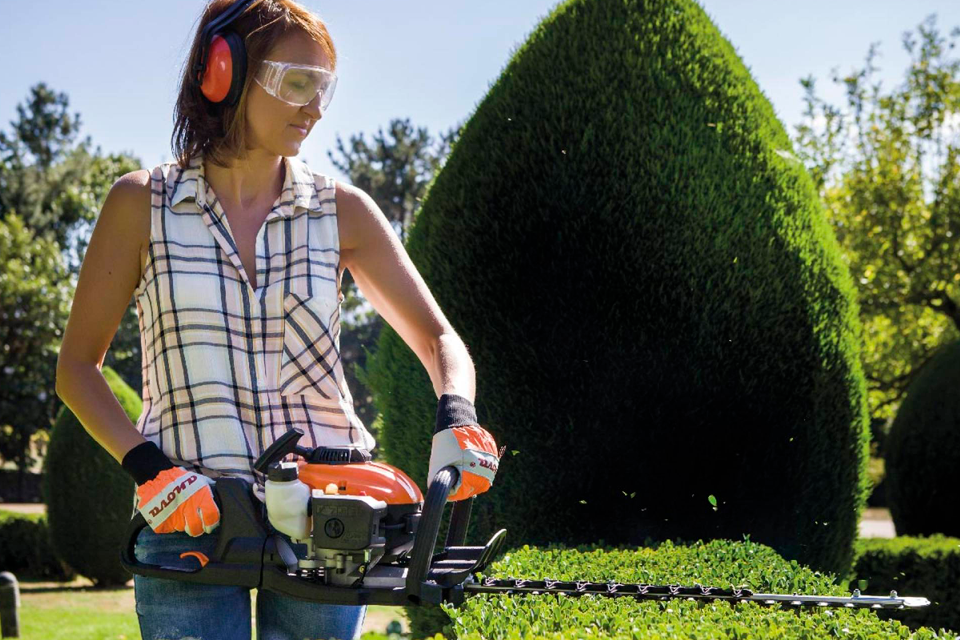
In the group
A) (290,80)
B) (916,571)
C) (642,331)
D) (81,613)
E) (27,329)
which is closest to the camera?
(290,80)

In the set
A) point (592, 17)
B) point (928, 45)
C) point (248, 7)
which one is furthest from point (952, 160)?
point (248, 7)

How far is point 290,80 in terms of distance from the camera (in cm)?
206

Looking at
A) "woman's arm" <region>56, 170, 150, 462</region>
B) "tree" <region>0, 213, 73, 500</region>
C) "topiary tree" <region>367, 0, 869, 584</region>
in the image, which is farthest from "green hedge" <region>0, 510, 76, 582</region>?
"woman's arm" <region>56, 170, 150, 462</region>

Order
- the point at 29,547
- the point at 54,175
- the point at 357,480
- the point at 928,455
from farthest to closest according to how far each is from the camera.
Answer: the point at 54,175 < the point at 29,547 < the point at 928,455 < the point at 357,480

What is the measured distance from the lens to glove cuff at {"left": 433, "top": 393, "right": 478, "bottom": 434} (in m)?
1.89

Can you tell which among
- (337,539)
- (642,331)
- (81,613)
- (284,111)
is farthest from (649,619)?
(81,613)

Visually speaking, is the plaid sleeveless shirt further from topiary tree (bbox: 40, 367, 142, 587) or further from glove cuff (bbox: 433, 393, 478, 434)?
topiary tree (bbox: 40, 367, 142, 587)

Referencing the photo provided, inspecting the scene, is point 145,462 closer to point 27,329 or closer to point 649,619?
point 649,619

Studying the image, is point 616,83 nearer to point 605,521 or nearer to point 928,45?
point 605,521

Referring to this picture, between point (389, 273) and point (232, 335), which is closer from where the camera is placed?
point (232, 335)

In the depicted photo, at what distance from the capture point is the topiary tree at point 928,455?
30.7ft

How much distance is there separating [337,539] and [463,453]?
0.26 m

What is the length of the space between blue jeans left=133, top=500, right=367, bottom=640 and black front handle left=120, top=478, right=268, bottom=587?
3 centimetres

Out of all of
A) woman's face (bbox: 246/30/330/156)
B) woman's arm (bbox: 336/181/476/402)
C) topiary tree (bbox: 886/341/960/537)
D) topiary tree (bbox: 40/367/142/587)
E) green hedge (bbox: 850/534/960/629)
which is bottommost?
topiary tree (bbox: 40/367/142/587)
